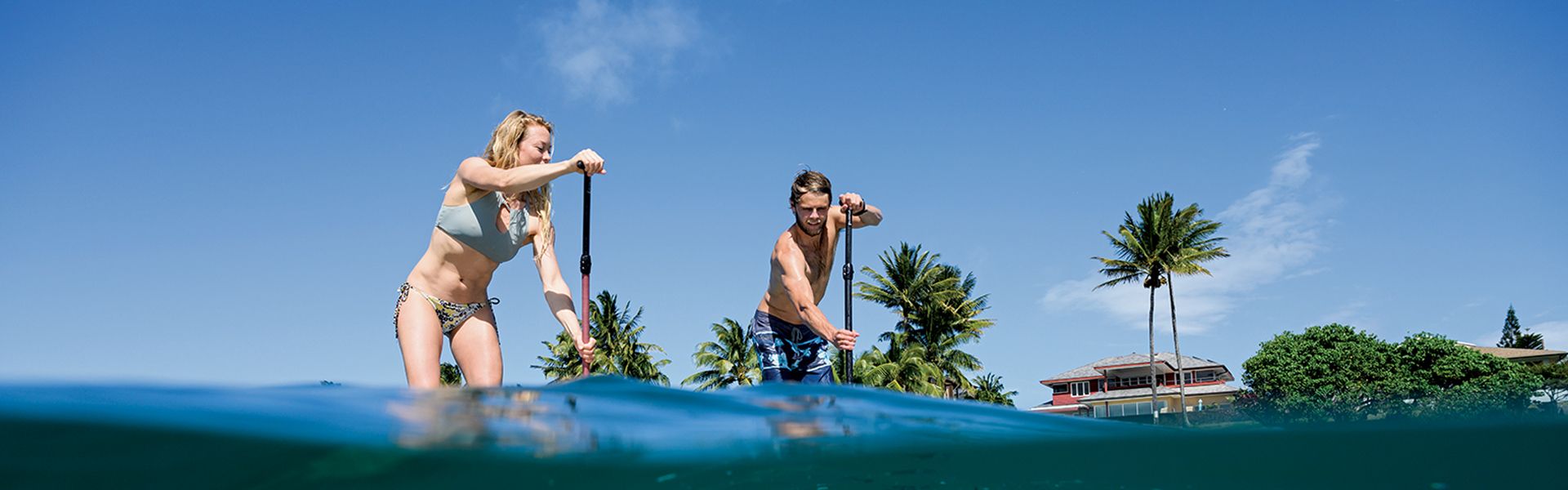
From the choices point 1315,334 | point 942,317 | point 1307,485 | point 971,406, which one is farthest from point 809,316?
point 1315,334

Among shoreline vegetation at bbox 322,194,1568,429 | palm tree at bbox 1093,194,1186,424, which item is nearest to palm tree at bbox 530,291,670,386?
shoreline vegetation at bbox 322,194,1568,429

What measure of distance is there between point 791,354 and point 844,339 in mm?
975

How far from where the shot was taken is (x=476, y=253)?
4.54 metres

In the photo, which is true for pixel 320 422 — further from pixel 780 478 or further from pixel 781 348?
pixel 780 478

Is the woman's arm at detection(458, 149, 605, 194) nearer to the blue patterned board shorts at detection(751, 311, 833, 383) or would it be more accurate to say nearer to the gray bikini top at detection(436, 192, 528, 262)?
the gray bikini top at detection(436, 192, 528, 262)

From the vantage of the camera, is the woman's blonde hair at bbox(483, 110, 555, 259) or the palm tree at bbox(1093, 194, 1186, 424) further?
the palm tree at bbox(1093, 194, 1186, 424)

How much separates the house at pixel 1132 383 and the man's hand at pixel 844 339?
195 feet

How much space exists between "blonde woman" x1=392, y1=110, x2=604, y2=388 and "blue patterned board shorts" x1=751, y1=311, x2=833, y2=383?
1790mm

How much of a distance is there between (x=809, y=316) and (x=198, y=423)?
3118 mm

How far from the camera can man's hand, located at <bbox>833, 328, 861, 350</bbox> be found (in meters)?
5.41

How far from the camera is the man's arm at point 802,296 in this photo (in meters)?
5.48

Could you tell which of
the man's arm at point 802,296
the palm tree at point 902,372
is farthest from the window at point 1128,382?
the man's arm at point 802,296

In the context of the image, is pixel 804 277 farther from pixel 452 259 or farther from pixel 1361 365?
pixel 1361 365

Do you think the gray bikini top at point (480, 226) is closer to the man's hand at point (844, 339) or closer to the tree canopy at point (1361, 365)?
the man's hand at point (844, 339)
